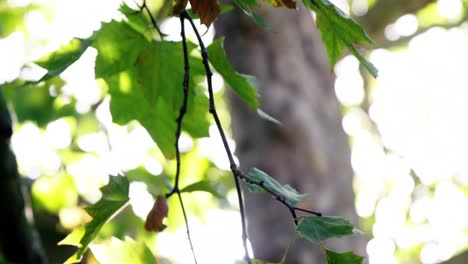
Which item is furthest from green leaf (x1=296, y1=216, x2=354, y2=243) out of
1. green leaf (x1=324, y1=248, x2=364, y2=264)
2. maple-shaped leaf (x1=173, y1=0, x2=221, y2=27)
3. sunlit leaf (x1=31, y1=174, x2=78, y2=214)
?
sunlit leaf (x1=31, y1=174, x2=78, y2=214)

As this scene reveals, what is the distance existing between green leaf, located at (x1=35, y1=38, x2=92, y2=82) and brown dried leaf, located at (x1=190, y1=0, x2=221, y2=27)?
0.40 feet

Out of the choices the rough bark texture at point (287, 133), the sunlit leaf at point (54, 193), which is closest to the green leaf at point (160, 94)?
the rough bark texture at point (287, 133)

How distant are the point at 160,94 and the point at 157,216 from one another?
102 mm

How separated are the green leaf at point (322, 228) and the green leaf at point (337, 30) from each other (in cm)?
10

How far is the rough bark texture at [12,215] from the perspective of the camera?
72cm

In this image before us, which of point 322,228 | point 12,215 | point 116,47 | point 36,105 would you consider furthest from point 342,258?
point 36,105

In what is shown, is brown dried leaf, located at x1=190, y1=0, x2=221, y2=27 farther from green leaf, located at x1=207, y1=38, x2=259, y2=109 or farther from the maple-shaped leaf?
green leaf, located at x1=207, y1=38, x2=259, y2=109

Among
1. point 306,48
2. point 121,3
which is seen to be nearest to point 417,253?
point 306,48

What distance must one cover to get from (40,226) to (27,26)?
1.16 meters

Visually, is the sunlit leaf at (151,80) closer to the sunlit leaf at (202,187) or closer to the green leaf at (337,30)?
the sunlit leaf at (202,187)

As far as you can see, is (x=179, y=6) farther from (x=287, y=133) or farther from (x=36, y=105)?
(x=36, y=105)

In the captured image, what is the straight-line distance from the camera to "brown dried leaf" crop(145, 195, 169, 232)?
0.53 m

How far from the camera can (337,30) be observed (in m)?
0.42

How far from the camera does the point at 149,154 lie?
7.80 ft
